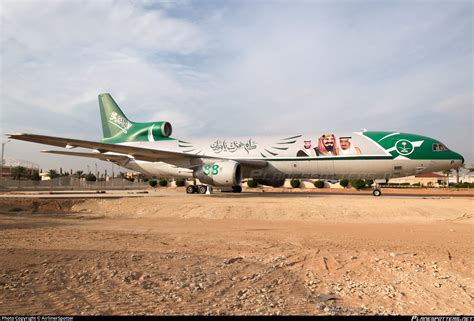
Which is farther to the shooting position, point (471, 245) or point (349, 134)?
point (349, 134)

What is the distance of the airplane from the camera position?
65.2ft

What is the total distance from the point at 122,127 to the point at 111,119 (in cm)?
142

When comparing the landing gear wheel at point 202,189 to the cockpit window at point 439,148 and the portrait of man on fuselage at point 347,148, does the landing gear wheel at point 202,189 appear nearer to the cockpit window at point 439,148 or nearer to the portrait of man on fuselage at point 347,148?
the portrait of man on fuselage at point 347,148

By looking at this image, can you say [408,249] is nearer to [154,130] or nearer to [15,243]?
[15,243]

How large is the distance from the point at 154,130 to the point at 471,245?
81.0ft

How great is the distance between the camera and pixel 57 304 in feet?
12.1

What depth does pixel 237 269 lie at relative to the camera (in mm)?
5340

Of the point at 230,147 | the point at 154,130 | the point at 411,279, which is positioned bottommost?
the point at 411,279

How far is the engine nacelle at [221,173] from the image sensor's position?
66.3 ft

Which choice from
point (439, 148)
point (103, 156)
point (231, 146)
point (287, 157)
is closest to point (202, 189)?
point (231, 146)

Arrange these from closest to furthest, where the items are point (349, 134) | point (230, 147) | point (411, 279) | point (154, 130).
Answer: point (411, 279), point (349, 134), point (230, 147), point (154, 130)

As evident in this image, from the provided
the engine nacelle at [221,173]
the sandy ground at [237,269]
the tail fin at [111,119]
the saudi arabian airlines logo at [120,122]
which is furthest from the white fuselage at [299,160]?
the sandy ground at [237,269]

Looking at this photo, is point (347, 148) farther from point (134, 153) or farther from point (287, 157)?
point (134, 153)

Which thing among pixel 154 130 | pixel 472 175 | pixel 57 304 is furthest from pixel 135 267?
pixel 472 175
